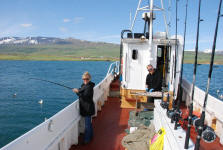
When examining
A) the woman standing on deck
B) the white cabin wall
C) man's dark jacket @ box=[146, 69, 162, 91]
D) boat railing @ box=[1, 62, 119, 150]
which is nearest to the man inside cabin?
man's dark jacket @ box=[146, 69, 162, 91]

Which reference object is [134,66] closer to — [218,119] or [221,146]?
[218,119]

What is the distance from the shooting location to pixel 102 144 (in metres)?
3.84

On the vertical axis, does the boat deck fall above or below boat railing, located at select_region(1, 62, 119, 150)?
below

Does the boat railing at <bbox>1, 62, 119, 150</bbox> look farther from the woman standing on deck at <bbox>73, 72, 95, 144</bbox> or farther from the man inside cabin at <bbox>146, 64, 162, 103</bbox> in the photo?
the man inside cabin at <bbox>146, 64, 162, 103</bbox>

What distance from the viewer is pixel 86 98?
11.9 feet

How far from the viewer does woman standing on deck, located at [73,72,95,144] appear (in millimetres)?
3508

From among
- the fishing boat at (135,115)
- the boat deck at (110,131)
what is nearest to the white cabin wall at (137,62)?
the fishing boat at (135,115)

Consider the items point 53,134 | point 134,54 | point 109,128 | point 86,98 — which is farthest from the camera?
point 134,54

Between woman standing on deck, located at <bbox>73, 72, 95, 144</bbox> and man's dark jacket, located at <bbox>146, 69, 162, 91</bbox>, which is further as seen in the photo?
man's dark jacket, located at <bbox>146, 69, 162, 91</bbox>

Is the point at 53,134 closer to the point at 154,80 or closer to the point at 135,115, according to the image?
the point at 135,115

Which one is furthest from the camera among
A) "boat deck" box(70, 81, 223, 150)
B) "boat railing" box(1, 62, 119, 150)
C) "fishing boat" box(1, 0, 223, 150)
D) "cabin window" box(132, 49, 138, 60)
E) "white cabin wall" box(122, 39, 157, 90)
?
"cabin window" box(132, 49, 138, 60)

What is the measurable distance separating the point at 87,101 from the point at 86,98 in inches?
3.8

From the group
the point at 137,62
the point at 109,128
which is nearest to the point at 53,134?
the point at 109,128

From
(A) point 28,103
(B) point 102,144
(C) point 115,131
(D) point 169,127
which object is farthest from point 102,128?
(A) point 28,103
